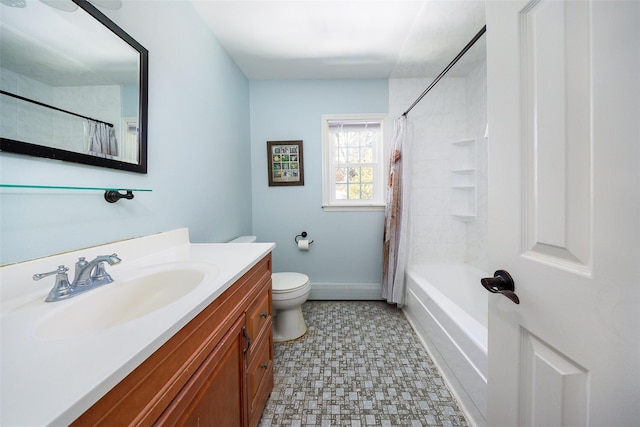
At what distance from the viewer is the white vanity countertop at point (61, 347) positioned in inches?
12.5

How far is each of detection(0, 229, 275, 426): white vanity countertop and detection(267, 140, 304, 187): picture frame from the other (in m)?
1.74

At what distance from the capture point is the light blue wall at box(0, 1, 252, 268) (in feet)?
2.39

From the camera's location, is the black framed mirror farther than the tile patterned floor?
No

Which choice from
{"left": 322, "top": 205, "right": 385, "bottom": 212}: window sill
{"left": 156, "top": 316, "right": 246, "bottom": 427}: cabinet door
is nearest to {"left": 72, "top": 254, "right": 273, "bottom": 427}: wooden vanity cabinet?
{"left": 156, "top": 316, "right": 246, "bottom": 427}: cabinet door

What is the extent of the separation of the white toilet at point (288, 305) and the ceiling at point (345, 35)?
191 cm

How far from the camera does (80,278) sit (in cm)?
73

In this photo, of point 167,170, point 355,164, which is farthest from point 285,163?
point 167,170

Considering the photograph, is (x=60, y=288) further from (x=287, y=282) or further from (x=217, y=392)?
(x=287, y=282)

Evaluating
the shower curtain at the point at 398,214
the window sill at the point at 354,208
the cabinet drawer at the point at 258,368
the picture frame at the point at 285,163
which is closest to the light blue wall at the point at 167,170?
the picture frame at the point at 285,163

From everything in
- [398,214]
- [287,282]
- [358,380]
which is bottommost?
[358,380]

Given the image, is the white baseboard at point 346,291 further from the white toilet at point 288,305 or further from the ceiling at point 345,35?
the ceiling at point 345,35

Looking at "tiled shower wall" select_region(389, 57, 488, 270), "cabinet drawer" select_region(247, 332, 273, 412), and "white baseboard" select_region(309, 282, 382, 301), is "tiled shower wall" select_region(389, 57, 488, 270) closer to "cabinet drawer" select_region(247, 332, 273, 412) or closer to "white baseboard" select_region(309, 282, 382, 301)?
"white baseboard" select_region(309, 282, 382, 301)

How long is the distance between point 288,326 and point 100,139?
164cm

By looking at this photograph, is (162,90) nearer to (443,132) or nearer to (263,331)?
(263,331)
